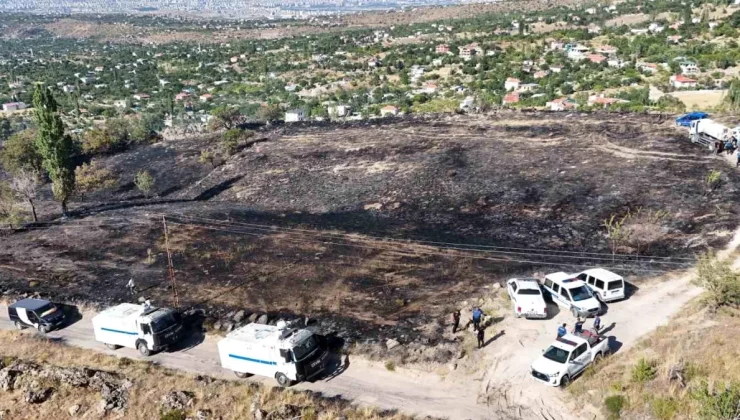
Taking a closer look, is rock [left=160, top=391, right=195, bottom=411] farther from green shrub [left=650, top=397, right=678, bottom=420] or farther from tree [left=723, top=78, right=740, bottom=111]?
tree [left=723, top=78, right=740, bottom=111]

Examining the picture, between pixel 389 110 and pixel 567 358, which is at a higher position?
pixel 567 358

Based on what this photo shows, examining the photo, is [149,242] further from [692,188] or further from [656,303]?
[692,188]

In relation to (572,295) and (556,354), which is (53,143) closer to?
(572,295)

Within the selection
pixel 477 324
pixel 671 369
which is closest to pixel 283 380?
pixel 477 324

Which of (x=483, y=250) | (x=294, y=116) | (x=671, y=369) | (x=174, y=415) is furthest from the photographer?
(x=294, y=116)

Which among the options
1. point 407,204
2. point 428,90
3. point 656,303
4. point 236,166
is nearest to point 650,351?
point 656,303

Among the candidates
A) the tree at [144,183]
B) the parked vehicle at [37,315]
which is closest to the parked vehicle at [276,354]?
the parked vehicle at [37,315]

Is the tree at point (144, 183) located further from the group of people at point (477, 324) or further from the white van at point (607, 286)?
the white van at point (607, 286)

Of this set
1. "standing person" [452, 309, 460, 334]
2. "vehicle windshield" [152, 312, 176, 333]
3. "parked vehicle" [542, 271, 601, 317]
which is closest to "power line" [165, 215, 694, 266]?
"parked vehicle" [542, 271, 601, 317]
